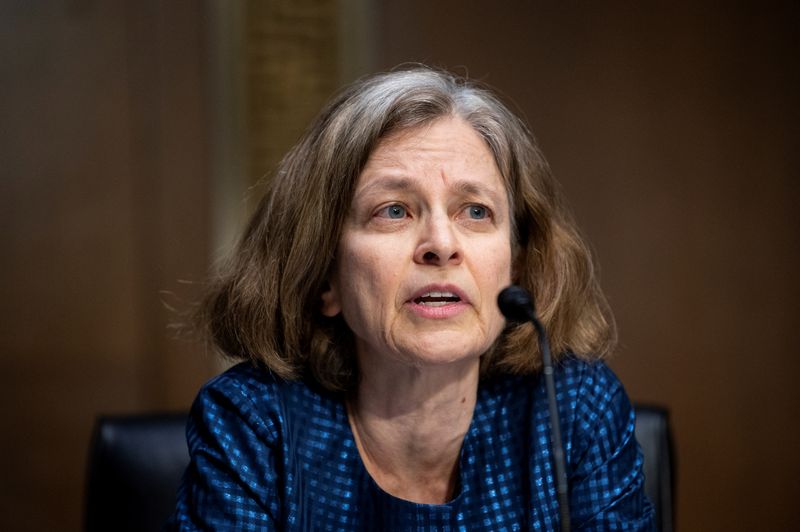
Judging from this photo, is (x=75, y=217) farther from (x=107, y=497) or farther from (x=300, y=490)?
(x=300, y=490)

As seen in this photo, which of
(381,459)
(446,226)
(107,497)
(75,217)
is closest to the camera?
(446,226)

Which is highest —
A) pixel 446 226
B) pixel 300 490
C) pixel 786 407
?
pixel 446 226

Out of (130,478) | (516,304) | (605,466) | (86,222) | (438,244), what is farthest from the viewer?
(86,222)

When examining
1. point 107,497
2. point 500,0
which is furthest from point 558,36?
point 107,497

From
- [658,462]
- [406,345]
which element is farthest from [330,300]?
[658,462]

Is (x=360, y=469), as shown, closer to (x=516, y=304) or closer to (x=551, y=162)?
(x=516, y=304)

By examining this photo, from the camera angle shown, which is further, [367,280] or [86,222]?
[86,222]

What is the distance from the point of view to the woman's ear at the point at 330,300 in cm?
139

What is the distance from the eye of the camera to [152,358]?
271 cm

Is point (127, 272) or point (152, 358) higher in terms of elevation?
point (127, 272)

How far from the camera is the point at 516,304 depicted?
3.48 ft

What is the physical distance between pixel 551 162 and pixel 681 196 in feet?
1.38

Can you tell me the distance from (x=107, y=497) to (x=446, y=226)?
31.4 inches

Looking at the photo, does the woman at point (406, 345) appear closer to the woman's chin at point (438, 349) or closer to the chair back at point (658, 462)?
the woman's chin at point (438, 349)
